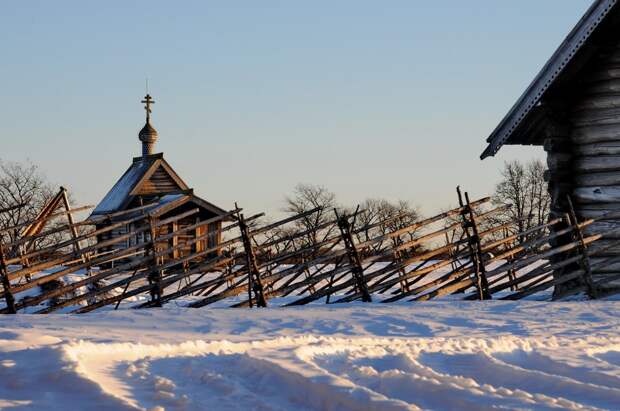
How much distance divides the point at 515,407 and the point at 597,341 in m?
3.26

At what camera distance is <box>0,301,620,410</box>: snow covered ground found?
190 inches

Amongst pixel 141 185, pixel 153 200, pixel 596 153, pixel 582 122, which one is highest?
pixel 141 185

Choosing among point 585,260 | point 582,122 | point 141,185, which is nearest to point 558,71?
point 582,122

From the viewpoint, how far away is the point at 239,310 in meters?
11.0

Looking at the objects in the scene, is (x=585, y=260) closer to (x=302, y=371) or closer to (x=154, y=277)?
(x=154, y=277)

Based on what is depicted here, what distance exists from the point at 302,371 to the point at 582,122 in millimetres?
9208

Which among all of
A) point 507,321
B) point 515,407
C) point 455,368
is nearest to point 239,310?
point 507,321

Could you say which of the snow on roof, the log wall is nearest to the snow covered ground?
the log wall

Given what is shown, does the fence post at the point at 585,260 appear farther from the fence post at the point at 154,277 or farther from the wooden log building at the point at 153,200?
the wooden log building at the point at 153,200

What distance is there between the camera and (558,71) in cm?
1273

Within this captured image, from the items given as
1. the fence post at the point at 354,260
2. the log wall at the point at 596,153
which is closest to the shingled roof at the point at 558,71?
the log wall at the point at 596,153

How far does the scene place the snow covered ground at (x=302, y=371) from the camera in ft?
15.8

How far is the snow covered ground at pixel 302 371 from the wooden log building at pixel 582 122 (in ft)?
16.5

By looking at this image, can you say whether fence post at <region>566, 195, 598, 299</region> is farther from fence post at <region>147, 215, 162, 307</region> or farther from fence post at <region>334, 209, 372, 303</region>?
fence post at <region>147, 215, 162, 307</region>
